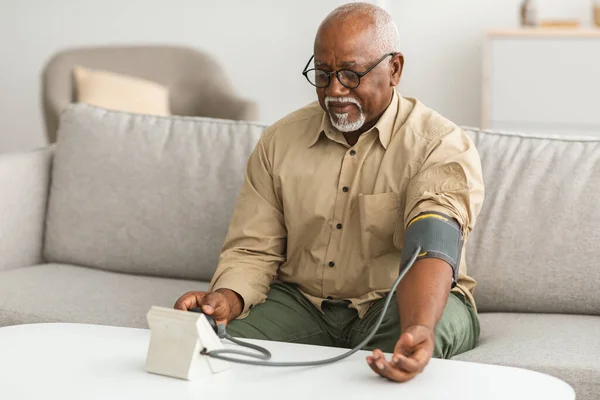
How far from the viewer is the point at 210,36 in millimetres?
5082

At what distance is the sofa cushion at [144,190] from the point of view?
2400 mm

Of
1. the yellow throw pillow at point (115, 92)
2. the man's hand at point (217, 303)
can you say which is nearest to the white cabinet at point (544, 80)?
the yellow throw pillow at point (115, 92)

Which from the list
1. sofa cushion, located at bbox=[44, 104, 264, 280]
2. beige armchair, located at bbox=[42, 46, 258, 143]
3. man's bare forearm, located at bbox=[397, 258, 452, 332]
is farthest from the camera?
beige armchair, located at bbox=[42, 46, 258, 143]

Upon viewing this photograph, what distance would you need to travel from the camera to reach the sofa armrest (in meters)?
2.49

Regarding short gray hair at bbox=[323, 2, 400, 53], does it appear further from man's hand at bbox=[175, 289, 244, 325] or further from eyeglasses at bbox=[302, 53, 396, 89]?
man's hand at bbox=[175, 289, 244, 325]

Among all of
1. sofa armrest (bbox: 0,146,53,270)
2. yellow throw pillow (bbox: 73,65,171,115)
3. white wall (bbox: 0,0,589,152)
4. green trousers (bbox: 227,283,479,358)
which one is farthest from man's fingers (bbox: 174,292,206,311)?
white wall (bbox: 0,0,589,152)

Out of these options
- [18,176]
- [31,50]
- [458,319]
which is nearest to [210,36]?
[31,50]

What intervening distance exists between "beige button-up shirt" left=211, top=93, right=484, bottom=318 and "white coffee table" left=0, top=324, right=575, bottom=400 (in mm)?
473

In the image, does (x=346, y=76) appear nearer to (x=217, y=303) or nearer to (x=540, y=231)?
(x=217, y=303)

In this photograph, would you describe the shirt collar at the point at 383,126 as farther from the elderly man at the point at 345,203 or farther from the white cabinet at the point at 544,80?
the white cabinet at the point at 544,80

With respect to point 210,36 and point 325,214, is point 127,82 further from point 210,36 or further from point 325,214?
point 325,214

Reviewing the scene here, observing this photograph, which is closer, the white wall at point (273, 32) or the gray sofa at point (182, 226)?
the gray sofa at point (182, 226)

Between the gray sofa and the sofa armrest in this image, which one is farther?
the sofa armrest

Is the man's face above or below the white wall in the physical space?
above
